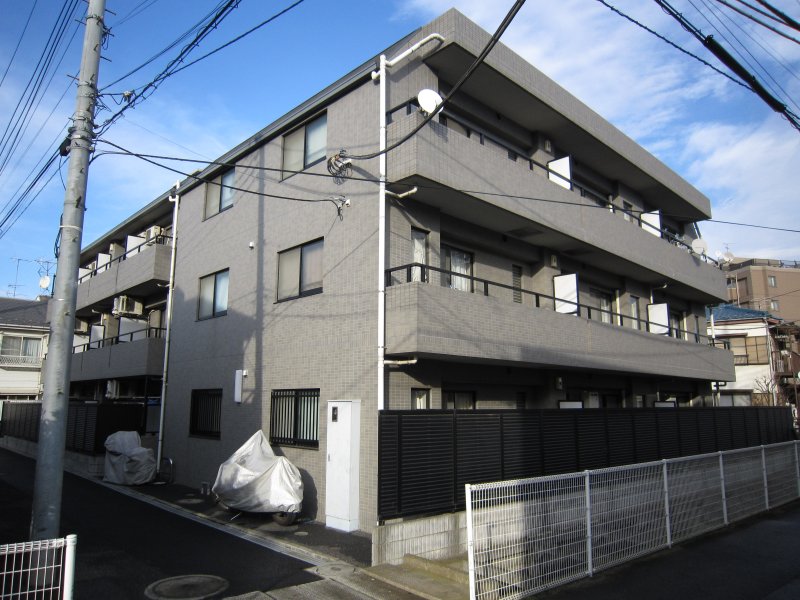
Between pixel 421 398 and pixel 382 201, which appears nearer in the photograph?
pixel 382 201

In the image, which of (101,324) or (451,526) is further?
(101,324)

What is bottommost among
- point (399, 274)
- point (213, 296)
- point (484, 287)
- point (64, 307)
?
point (64, 307)

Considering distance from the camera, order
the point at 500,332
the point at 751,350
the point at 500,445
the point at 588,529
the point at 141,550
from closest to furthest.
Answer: the point at 588,529
the point at 141,550
the point at 500,445
the point at 500,332
the point at 751,350

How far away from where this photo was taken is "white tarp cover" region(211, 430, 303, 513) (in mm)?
9902

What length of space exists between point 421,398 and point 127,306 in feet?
42.7

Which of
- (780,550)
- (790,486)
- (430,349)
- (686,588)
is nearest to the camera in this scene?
(686,588)

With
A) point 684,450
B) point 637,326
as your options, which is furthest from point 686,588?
point 637,326

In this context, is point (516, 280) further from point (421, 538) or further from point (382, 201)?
point (421, 538)

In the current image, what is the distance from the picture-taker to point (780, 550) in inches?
323

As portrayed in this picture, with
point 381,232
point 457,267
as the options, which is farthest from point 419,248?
point 457,267

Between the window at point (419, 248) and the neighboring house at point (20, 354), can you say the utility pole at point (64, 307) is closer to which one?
the window at point (419, 248)

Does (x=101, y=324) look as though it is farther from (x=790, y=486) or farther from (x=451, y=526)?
(x=790, y=486)

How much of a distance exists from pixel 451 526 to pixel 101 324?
19465mm

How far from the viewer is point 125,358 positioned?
17.7m
